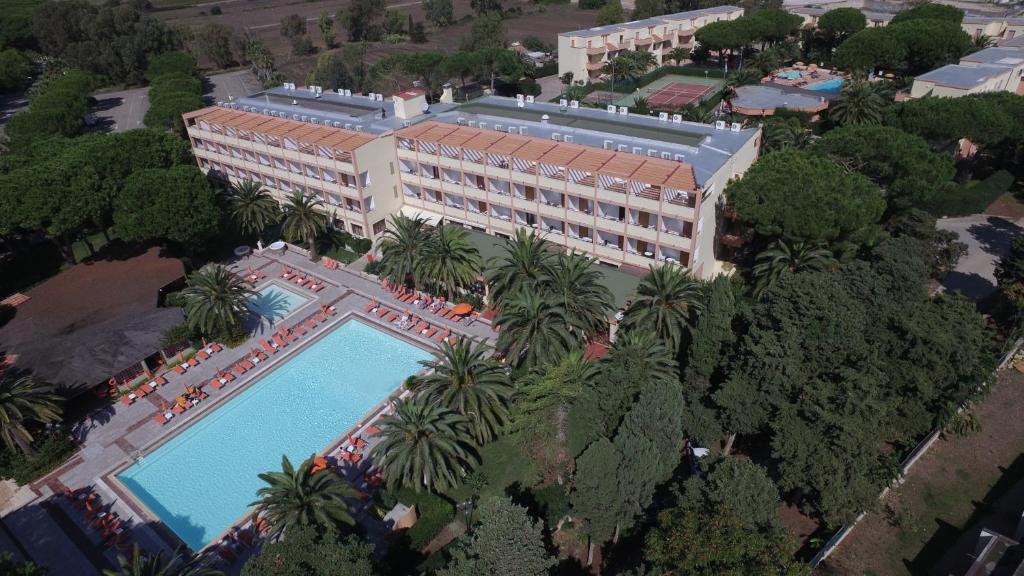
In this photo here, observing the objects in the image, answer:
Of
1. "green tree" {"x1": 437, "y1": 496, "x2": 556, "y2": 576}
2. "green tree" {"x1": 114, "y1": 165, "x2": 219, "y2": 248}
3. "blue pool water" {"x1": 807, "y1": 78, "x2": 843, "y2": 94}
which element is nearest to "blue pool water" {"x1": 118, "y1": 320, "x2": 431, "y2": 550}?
"green tree" {"x1": 437, "y1": 496, "x2": 556, "y2": 576}

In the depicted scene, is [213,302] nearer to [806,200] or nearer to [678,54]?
[806,200]

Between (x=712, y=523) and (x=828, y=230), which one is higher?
(x=828, y=230)

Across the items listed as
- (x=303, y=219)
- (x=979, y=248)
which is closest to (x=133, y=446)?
(x=303, y=219)

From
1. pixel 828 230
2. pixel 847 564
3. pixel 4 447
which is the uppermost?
pixel 828 230

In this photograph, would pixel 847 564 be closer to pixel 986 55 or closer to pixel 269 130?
pixel 269 130

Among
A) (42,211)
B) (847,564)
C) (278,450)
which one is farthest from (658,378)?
(42,211)

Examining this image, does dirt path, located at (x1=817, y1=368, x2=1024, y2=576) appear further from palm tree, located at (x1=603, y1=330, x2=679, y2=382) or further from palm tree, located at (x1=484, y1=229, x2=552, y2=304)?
palm tree, located at (x1=484, y1=229, x2=552, y2=304)
